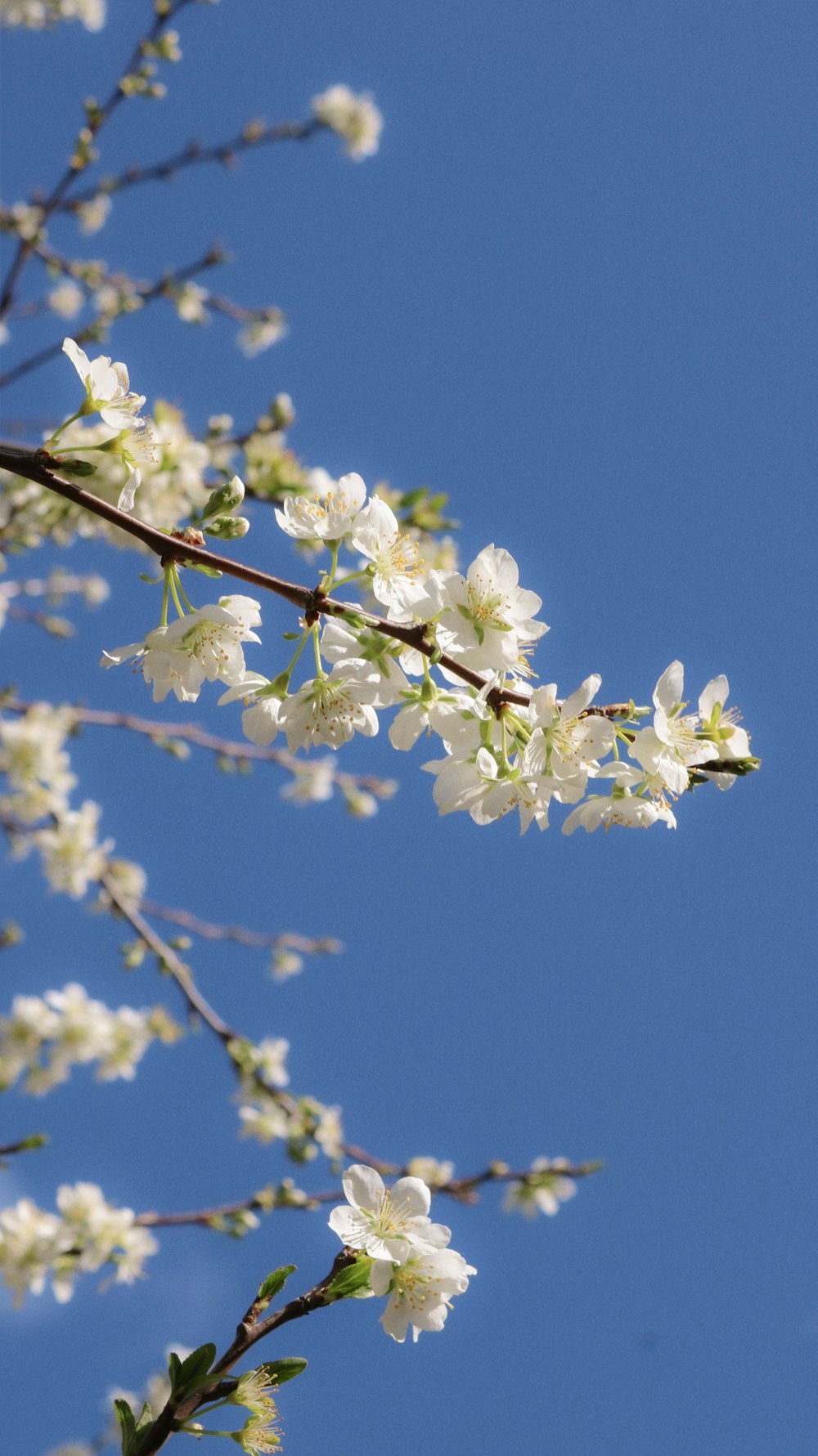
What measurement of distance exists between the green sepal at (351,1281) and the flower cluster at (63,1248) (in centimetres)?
251

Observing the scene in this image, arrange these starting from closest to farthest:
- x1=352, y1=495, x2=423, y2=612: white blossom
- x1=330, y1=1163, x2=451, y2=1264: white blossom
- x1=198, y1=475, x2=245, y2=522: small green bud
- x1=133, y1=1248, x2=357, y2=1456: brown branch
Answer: x1=133, y1=1248, x2=357, y2=1456: brown branch < x1=330, y1=1163, x2=451, y2=1264: white blossom < x1=198, y1=475, x2=245, y2=522: small green bud < x1=352, y1=495, x2=423, y2=612: white blossom

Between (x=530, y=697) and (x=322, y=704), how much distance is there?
1.02 feet

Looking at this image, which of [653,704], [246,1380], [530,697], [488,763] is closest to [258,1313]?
[246,1380]

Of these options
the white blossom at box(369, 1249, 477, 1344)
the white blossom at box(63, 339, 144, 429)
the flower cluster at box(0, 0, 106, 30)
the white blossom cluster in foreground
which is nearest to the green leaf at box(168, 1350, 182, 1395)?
the white blossom at box(369, 1249, 477, 1344)

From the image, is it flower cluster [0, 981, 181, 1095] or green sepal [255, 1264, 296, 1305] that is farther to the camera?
flower cluster [0, 981, 181, 1095]

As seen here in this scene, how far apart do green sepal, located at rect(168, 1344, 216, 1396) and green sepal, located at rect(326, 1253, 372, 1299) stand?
0.48 ft

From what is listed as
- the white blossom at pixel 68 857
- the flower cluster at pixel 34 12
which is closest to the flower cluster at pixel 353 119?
the flower cluster at pixel 34 12

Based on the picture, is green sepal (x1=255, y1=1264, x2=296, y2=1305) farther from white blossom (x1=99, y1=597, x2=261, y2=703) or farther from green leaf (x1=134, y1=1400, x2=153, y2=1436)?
white blossom (x1=99, y1=597, x2=261, y2=703)

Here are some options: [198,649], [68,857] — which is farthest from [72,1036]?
[198,649]

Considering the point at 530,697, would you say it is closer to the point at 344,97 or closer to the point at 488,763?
the point at 488,763

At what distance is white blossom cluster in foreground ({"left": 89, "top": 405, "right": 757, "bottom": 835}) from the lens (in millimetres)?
1472

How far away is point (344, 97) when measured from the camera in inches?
242

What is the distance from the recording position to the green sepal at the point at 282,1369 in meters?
1.20

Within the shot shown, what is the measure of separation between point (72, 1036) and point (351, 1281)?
353 cm
